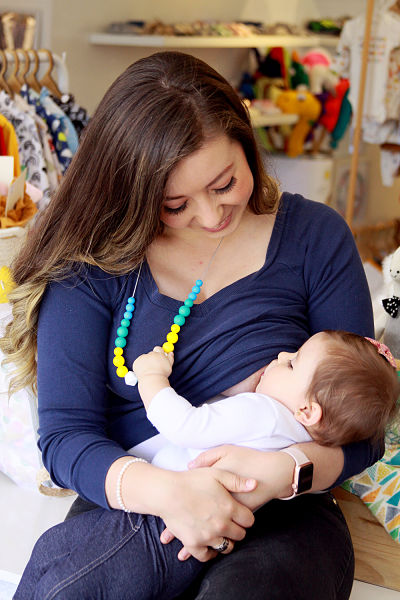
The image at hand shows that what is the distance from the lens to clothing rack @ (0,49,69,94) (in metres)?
2.99

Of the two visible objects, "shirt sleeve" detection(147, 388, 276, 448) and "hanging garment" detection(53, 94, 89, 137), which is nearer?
"shirt sleeve" detection(147, 388, 276, 448)

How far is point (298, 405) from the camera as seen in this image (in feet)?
4.24

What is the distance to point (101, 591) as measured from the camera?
1.16 m

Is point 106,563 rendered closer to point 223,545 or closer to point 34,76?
point 223,545

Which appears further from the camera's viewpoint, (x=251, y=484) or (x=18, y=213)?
(x=18, y=213)

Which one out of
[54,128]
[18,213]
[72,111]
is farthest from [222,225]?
[72,111]

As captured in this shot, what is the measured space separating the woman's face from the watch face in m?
0.44

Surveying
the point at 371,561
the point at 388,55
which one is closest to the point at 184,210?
the point at 371,561

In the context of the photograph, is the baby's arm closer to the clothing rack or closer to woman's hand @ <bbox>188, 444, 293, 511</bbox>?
woman's hand @ <bbox>188, 444, 293, 511</bbox>

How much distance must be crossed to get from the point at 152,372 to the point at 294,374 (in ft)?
0.81

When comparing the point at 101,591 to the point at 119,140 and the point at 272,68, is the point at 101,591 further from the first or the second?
the point at 272,68

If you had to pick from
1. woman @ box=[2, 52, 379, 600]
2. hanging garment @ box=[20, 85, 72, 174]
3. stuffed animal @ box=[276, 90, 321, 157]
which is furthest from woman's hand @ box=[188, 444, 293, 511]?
stuffed animal @ box=[276, 90, 321, 157]

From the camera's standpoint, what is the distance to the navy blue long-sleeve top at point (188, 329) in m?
1.35

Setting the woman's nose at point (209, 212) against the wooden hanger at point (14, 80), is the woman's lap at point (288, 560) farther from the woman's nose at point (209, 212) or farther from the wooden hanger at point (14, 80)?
the wooden hanger at point (14, 80)
